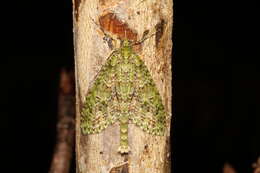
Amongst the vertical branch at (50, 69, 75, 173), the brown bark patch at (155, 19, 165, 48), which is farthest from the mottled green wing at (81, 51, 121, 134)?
the vertical branch at (50, 69, 75, 173)

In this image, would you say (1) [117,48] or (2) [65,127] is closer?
(1) [117,48]

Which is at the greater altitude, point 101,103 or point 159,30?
point 159,30

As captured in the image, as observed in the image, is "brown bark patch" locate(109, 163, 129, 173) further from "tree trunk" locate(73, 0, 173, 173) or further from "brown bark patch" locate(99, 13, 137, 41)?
"brown bark patch" locate(99, 13, 137, 41)

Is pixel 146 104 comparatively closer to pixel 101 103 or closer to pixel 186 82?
pixel 101 103

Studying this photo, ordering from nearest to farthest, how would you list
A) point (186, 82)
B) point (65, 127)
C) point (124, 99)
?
point (124, 99) → point (65, 127) → point (186, 82)

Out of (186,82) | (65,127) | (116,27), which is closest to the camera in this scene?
(116,27)

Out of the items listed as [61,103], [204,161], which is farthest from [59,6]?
[204,161]

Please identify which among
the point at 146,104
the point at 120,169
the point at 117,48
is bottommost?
the point at 120,169

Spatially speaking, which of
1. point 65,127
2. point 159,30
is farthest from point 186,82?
point 159,30

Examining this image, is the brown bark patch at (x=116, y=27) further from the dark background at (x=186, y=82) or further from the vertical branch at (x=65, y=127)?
the dark background at (x=186, y=82)
